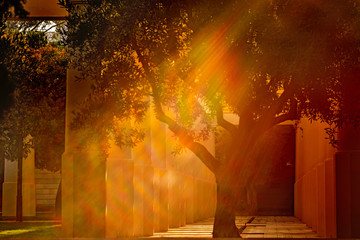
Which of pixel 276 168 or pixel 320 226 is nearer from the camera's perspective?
pixel 320 226

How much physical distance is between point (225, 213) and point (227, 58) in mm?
3930

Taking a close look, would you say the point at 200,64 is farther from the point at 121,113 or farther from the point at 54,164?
the point at 54,164

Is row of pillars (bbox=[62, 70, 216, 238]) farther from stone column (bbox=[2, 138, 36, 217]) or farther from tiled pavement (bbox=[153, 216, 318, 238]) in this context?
stone column (bbox=[2, 138, 36, 217])

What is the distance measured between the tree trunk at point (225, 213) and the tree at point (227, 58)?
6 cm

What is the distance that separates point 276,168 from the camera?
5234 centimetres

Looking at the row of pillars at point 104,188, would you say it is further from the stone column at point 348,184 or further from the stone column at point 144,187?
the stone column at point 348,184

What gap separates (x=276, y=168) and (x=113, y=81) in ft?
121

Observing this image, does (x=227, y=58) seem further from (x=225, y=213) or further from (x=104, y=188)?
(x=104, y=188)

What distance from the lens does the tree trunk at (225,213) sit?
18.2 meters

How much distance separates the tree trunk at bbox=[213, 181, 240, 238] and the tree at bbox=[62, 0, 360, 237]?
60mm

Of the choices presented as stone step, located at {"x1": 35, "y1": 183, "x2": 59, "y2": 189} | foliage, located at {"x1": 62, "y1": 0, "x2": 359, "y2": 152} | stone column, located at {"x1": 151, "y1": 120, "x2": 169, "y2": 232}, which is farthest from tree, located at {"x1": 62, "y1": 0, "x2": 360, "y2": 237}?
stone step, located at {"x1": 35, "y1": 183, "x2": 59, "y2": 189}

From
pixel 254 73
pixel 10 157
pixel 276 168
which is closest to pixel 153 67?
pixel 254 73

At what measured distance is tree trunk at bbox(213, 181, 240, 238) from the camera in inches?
715

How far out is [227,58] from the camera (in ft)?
52.1
